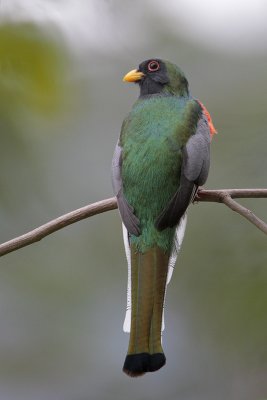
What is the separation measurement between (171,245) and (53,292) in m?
1.67

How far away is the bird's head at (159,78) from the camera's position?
4289 mm

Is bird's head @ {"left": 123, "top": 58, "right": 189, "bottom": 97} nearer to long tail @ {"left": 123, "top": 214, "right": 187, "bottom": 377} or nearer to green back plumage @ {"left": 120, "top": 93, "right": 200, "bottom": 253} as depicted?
green back plumage @ {"left": 120, "top": 93, "right": 200, "bottom": 253}

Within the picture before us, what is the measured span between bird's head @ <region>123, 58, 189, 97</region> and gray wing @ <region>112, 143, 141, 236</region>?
61cm

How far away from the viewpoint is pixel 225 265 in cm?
408

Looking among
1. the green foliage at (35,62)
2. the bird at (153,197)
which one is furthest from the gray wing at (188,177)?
the green foliage at (35,62)

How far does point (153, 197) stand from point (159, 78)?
0.90 meters

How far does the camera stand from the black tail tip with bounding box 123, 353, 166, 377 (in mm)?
3182

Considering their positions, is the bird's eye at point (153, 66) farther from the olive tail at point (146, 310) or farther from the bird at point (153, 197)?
the olive tail at point (146, 310)

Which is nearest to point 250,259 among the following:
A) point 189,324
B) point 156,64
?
point 189,324

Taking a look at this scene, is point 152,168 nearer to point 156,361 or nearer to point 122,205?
point 122,205

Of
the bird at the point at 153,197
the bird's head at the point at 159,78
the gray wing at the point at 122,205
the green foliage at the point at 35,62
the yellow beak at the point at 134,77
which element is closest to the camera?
the green foliage at the point at 35,62

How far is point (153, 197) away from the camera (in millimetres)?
3654

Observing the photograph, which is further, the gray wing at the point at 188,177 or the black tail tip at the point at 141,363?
the gray wing at the point at 188,177

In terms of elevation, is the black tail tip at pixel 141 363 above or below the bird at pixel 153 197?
below
